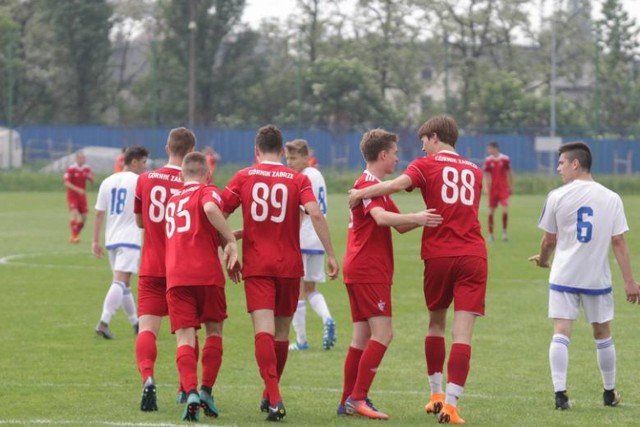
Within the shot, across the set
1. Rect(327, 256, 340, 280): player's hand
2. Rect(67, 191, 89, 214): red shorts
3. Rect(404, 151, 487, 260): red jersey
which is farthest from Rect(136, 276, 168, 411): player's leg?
Rect(67, 191, 89, 214): red shorts

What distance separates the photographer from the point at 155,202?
9977 mm

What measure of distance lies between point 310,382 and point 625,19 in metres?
60.9

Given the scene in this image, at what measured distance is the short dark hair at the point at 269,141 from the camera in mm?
9500

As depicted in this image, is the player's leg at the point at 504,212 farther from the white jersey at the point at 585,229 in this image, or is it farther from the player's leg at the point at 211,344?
the player's leg at the point at 211,344

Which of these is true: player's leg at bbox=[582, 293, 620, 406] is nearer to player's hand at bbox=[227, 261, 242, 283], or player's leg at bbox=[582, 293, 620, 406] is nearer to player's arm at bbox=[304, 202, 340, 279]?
player's arm at bbox=[304, 202, 340, 279]

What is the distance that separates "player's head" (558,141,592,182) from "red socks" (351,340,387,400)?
190cm

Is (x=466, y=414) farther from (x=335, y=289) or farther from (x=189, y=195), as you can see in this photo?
(x=335, y=289)

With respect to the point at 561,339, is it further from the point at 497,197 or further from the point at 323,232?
the point at 497,197

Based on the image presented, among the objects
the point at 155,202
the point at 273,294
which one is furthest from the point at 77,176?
the point at 273,294

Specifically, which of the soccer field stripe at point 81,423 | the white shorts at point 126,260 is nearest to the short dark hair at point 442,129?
the soccer field stripe at point 81,423

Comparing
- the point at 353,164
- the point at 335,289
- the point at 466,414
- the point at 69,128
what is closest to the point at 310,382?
the point at 466,414

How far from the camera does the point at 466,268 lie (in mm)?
9109

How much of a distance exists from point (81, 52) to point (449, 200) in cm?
6367

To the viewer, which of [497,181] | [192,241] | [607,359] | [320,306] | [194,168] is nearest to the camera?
[192,241]
